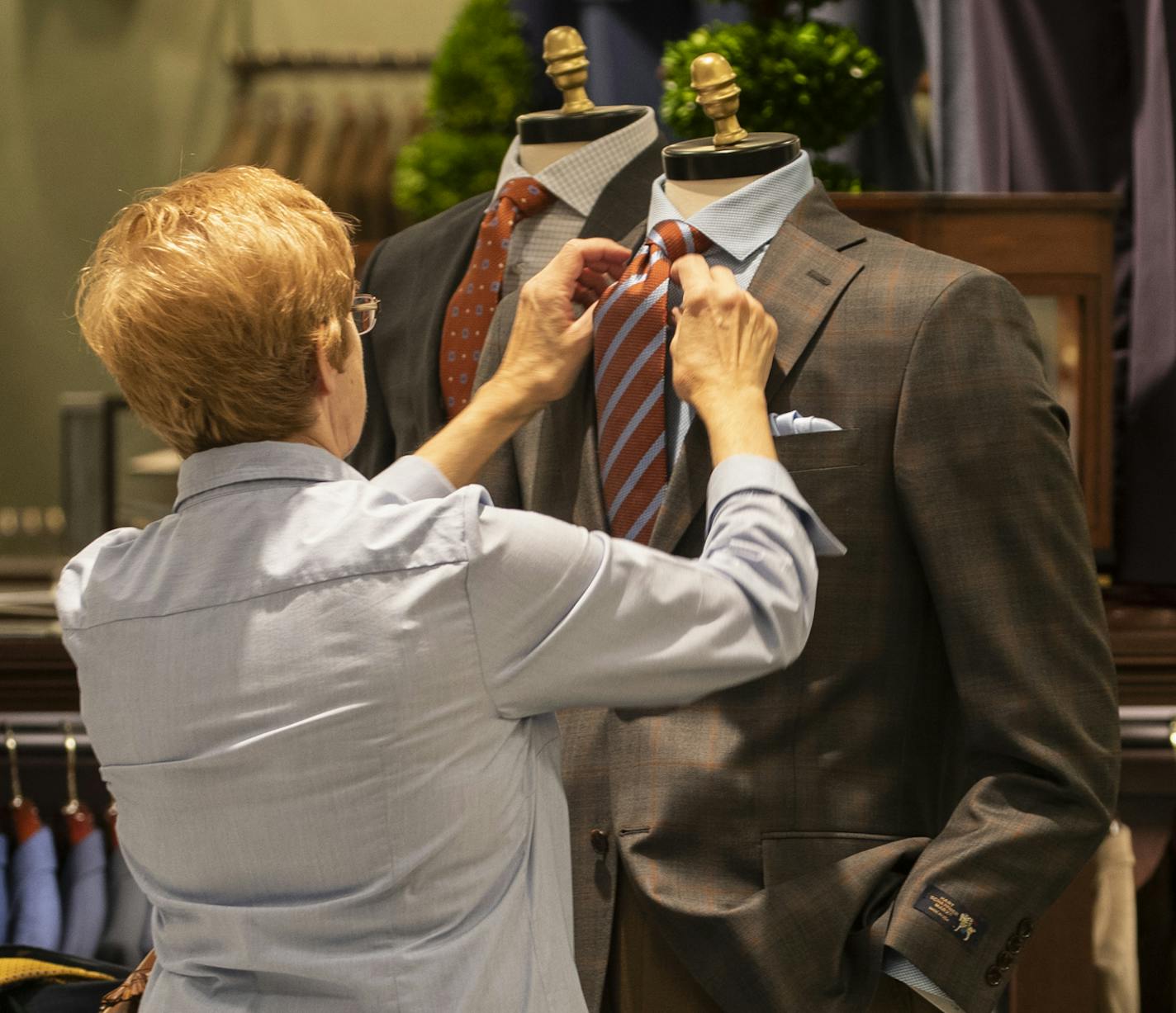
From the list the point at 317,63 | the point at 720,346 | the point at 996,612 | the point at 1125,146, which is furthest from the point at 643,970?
the point at 317,63

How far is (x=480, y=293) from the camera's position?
1629mm

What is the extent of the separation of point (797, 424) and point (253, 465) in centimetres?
48

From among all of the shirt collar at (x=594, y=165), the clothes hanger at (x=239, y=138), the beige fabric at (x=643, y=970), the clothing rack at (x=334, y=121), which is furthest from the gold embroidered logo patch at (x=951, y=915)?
the clothes hanger at (x=239, y=138)

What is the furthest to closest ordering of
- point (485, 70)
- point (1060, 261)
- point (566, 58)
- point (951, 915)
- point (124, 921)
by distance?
point (485, 70)
point (1060, 261)
point (124, 921)
point (566, 58)
point (951, 915)

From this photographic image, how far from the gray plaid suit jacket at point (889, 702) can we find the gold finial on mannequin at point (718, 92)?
0.12 metres

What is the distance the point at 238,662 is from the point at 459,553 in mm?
176

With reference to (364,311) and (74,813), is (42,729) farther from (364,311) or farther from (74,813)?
(364,311)

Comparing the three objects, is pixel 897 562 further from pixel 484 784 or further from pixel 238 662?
pixel 238 662

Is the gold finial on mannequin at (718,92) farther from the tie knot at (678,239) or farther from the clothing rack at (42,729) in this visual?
the clothing rack at (42,729)

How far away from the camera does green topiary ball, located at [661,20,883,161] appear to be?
6.63ft

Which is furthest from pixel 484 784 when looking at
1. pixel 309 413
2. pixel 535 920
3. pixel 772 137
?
pixel 772 137

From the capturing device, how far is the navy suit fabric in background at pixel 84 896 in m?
1.83

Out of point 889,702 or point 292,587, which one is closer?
point 292,587

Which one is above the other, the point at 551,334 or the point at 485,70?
the point at 485,70
